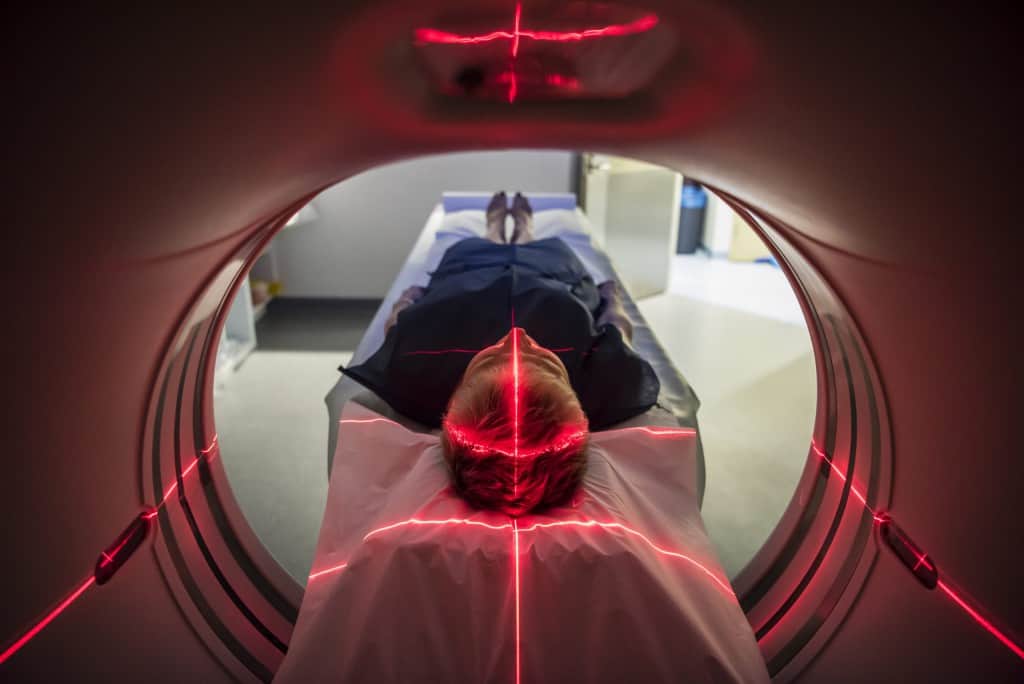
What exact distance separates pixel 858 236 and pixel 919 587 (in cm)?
43

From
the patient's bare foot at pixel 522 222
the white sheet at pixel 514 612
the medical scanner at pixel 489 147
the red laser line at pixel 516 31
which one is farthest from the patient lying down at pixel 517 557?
the patient's bare foot at pixel 522 222

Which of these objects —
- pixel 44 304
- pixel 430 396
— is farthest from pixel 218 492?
pixel 44 304

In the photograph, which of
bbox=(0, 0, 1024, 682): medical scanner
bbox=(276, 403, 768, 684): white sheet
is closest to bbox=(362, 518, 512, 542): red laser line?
bbox=(276, 403, 768, 684): white sheet

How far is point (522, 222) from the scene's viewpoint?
10.5ft

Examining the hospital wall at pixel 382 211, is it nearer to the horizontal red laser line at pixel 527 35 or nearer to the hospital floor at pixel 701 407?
the hospital floor at pixel 701 407

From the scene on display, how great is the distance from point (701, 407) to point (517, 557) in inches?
82.5

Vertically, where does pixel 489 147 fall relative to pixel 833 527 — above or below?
above

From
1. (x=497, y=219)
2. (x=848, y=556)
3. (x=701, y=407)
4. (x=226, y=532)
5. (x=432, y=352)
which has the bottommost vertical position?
(x=701, y=407)

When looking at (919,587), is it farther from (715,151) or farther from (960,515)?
(715,151)

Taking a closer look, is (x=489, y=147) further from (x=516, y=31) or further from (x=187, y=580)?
(x=187, y=580)

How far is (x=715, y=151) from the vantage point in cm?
78

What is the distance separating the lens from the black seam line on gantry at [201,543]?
108 centimetres

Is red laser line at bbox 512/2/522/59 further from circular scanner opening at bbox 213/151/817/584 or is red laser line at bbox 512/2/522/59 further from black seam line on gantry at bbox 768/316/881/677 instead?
circular scanner opening at bbox 213/151/817/584

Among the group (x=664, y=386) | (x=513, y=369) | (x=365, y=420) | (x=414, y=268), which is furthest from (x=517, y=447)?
(x=414, y=268)
